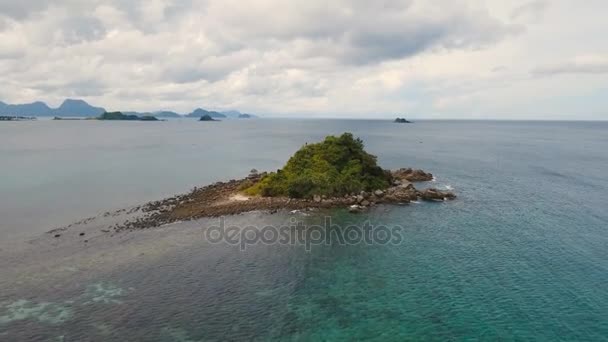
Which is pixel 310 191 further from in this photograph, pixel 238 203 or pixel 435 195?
pixel 435 195

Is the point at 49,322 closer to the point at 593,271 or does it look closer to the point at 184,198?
the point at 184,198

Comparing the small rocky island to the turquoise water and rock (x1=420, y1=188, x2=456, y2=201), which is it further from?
the turquoise water

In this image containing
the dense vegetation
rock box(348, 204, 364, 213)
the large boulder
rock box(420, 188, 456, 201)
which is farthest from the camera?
the large boulder

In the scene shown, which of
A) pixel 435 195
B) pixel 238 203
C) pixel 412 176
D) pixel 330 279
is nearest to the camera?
pixel 330 279

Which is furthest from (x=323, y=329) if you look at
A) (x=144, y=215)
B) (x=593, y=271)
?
(x=144, y=215)

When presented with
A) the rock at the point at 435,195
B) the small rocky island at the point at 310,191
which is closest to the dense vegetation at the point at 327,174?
the small rocky island at the point at 310,191

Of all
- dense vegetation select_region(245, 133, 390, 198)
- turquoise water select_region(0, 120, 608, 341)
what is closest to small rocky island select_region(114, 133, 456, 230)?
dense vegetation select_region(245, 133, 390, 198)

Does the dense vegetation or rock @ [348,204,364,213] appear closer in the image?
rock @ [348,204,364,213]

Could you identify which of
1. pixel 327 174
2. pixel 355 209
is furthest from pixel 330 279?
pixel 327 174
